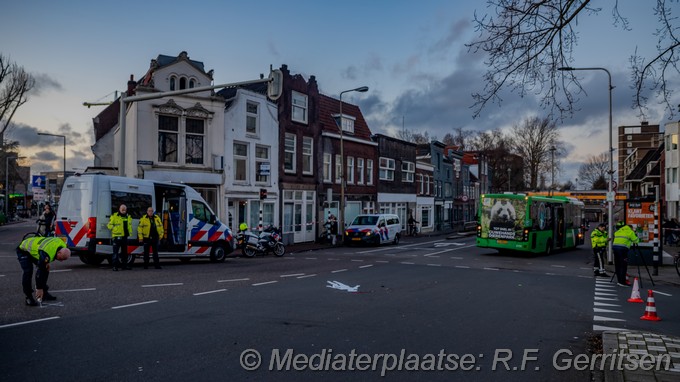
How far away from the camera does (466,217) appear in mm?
71688

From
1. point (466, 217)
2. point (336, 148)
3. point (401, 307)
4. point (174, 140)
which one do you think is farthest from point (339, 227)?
point (466, 217)

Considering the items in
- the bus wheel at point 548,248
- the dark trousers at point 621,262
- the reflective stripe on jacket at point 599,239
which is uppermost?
the reflective stripe on jacket at point 599,239

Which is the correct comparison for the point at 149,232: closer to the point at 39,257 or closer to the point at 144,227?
the point at 144,227

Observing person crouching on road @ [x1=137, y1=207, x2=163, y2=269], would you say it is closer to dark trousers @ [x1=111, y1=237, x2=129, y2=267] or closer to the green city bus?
dark trousers @ [x1=111, y1=237, x2=129, y2=267]

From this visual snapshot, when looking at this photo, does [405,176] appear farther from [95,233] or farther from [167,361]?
[167,361]

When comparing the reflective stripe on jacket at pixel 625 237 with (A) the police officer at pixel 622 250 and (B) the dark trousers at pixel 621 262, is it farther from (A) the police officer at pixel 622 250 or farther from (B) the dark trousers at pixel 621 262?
Answer: (B) the dark trousers at pixel 621 262

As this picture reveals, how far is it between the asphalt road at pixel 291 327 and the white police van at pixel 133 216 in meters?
1.20

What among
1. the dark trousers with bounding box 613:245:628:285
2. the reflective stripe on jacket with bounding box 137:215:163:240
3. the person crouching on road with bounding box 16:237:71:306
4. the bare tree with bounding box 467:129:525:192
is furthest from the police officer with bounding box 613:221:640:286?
the bare tree with bounding box 467:129:525:192

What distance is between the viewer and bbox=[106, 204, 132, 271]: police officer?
50.9ft

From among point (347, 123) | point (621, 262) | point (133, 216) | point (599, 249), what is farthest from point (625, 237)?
point (347, 123)

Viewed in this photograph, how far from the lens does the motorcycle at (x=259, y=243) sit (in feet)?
75.6

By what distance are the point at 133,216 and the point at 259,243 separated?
712 centimetres

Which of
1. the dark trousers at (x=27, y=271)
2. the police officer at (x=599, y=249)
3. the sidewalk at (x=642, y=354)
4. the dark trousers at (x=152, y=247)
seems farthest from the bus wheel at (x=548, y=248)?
the dark trousers at (x=27, y=271)

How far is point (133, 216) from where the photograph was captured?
674 inches
